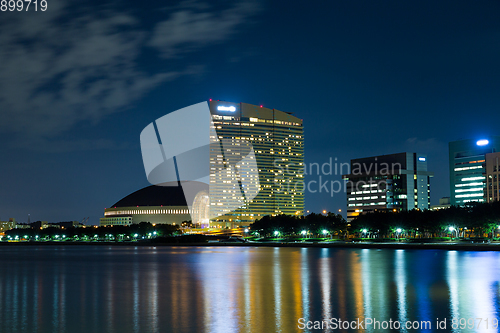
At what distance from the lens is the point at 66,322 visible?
2031cm

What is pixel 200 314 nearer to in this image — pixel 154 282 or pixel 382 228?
pixel 154 282

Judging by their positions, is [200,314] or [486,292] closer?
[200,314]

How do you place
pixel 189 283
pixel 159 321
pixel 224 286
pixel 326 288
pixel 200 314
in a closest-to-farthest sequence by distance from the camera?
pixel 159 321 → pixel 200 314 → pixel 326 288 → pixel 224 286 → pixel 189 283

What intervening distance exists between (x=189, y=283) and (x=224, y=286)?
10.8 ft

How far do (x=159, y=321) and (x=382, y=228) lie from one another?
119m

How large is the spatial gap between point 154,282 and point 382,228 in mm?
105422

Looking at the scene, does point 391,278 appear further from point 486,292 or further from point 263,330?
point 263,330

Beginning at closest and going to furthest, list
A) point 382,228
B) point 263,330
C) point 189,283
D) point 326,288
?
1. point 263,330
2. point 326,288
3. point 189,283
4. point 382,228

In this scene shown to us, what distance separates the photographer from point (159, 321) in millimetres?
19984

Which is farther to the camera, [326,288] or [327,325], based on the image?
[326,288]

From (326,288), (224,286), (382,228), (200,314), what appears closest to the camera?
(200,314)

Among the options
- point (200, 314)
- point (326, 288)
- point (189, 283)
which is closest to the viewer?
point (200, 314)

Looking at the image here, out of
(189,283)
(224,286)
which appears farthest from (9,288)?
(224,286)

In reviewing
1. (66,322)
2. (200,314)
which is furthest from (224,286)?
(66,322)
